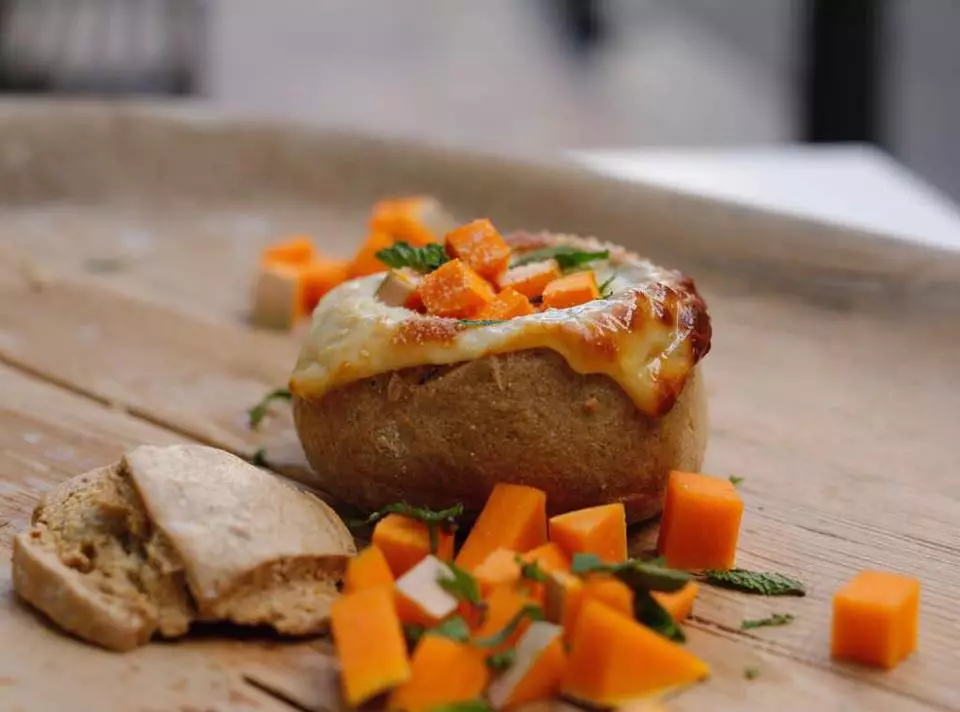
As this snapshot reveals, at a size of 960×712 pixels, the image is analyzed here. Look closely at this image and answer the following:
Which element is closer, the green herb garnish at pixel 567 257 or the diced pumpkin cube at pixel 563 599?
the diced pumpkin cube at pixel 563 599

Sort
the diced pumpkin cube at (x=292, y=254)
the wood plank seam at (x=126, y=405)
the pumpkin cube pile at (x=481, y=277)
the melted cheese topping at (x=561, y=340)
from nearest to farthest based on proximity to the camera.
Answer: the melted cheese topping at (x=561, y=340) → the pumpkin cube pile at (x=481, y=277) → the wood plank seam at (x=126, y=405) → the diced pumpkin cube at (x=292, y=254)

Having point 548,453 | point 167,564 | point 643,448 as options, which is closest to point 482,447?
point 548,453

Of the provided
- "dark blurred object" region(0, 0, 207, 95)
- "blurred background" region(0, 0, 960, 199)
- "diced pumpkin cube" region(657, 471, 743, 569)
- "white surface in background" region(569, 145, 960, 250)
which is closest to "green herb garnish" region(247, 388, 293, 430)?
"diced pumpkin cube" region(657, 471, 743, 569)

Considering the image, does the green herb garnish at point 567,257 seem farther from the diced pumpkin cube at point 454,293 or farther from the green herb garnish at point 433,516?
the green herb garnish at point 433,516

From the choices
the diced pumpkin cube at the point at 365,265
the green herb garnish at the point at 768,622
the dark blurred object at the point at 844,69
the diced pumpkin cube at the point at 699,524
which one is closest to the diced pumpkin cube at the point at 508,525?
the diced pumpkin cube at the point at 699,524

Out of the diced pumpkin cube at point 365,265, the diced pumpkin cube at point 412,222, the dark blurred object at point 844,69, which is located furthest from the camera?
the dark blurred object at point 844,69

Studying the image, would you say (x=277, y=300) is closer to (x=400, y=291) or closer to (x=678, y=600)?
(x=400, y=291)

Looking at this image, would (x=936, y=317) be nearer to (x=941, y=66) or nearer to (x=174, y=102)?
(x=174, y=102)

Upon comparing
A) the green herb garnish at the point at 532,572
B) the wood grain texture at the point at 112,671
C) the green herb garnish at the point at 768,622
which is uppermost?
the green herb garnish at the point at 532,572
